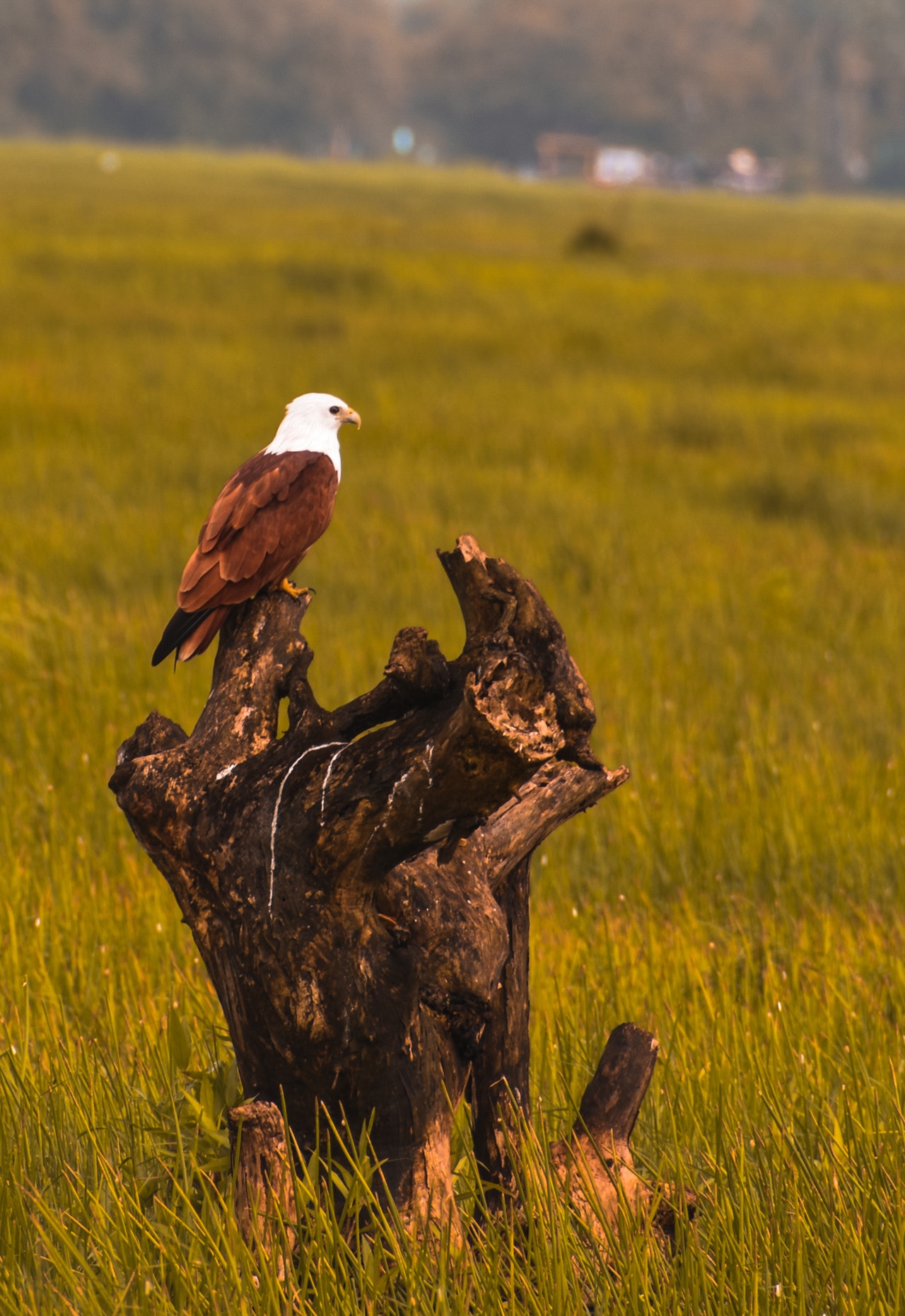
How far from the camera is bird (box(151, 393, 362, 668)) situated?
245cm

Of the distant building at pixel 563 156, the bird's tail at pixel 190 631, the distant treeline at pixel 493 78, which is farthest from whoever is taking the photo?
the distant building at pixel 563 156

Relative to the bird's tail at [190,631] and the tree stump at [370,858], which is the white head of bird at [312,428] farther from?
the tree stump at [370,858]

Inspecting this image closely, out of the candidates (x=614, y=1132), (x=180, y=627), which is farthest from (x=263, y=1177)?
(x=180, y=627)

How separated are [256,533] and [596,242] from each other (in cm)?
3255

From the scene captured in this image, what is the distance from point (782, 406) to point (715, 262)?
2149 centimetres

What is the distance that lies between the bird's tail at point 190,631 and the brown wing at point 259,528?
3cm

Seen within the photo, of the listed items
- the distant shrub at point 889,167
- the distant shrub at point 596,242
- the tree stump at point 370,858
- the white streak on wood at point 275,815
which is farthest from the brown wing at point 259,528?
the distant shrub at point 889,167

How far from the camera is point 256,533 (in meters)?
2.50

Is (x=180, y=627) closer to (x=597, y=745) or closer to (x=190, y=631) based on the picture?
(x=190, y=631)

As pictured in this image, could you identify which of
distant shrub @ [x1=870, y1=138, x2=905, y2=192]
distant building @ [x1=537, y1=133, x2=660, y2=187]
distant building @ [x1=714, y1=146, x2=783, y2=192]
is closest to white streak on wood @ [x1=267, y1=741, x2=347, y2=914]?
distant building @ [x1=537, y1=133, x2=660, y2=187]

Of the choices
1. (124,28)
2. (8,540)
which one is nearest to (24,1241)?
(8,540)

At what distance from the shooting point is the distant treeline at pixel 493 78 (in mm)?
139375

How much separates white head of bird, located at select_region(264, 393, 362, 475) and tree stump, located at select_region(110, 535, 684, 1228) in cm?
53

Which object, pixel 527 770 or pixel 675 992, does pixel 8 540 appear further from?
pixel 527 770
